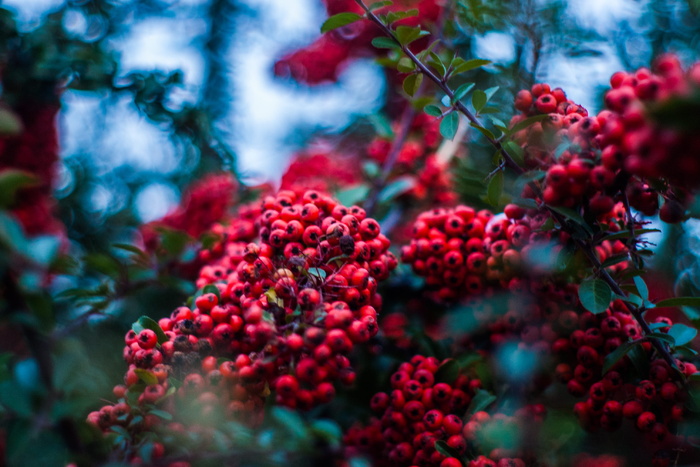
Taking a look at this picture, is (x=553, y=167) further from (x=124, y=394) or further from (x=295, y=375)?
(x=124, y=394)

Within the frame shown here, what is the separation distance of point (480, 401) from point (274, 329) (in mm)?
613

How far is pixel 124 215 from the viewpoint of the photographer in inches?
107

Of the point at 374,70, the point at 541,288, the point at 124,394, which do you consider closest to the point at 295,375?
the point at 124,394

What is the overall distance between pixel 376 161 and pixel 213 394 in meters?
1.61

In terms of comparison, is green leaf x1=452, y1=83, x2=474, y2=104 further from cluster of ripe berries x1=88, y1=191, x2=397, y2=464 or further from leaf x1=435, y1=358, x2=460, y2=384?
leaf x1=435, y1=358, x2=460, y2=384

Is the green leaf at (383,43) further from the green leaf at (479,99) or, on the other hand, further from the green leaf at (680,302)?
the green leaf at (680,302)

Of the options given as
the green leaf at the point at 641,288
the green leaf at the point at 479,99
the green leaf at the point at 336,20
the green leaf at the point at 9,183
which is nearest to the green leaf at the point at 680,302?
the green leaf at the point at 641,288

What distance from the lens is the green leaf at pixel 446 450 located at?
1.22 meters

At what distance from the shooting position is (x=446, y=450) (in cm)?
123

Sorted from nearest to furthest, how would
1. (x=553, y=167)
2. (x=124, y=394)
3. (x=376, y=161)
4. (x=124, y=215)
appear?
(x=553, y=167)
(x=124, y=394)
(x=376, y=161)
(x=124, y=215)

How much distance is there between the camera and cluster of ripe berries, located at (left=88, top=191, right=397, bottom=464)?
1.09m

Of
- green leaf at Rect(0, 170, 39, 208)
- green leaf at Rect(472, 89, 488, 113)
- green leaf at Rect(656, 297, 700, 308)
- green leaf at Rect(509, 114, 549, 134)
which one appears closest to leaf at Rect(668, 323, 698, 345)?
green leaf at Rect(656, 297, 700, 308)

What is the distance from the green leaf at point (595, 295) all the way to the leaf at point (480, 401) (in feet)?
1.16

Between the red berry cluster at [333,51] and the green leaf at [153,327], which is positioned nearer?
the green leaf at [153,327]
